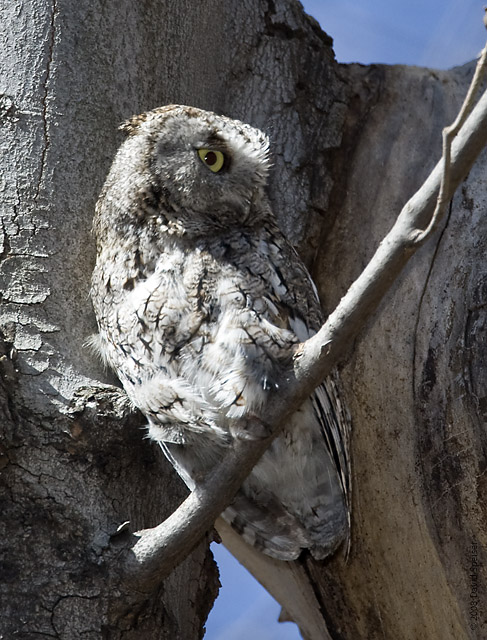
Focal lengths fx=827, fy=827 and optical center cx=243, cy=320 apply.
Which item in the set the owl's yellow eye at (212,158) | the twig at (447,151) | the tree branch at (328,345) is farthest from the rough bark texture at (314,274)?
the twig at (447,151)

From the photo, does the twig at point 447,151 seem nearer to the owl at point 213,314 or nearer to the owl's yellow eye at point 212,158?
the owl at point 213,314

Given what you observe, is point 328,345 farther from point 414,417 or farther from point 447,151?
point 414,417

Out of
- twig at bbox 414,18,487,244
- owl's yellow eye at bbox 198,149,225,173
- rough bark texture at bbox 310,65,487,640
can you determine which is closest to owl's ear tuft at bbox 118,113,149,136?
owl's yellow eye at bbox 198,149,225,173

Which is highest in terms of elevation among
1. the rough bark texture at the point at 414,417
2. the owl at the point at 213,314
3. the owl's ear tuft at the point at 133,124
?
the owl's ear tuft at the point at 133,124

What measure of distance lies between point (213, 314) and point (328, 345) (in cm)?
50

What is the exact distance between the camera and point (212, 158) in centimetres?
194

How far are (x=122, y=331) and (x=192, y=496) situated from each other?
475mm

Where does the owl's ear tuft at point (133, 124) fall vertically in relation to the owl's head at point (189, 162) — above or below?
above

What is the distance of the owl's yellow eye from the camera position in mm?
1920

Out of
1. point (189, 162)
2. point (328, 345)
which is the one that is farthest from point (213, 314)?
point (328, 345)

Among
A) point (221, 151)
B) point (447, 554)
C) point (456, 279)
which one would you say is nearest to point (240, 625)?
point (447, 554)

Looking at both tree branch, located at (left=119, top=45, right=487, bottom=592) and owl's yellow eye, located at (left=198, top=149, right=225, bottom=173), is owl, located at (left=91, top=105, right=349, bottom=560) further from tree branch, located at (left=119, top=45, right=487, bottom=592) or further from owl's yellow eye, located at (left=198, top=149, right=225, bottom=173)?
tree branch, located at (left=119, top=45, right=487, bottom=592)

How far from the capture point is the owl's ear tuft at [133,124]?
194 centimetres

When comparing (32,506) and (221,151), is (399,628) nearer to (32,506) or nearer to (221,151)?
(32,506)
